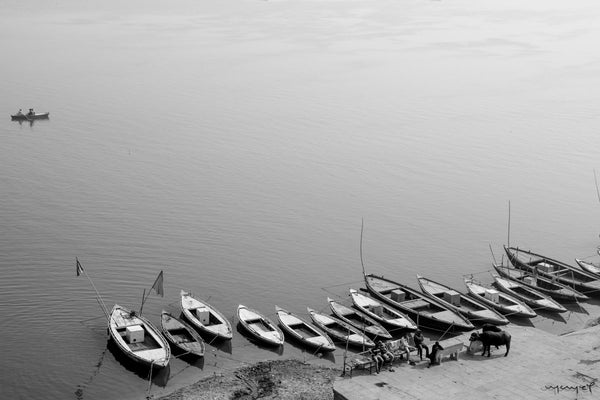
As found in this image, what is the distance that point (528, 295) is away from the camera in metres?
40.2

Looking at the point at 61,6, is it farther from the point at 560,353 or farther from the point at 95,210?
the point at 560,353

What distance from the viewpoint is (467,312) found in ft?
123

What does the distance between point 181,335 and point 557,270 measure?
22.1m

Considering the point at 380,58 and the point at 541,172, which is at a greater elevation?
the point at 380,58

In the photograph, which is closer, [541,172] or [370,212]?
[370,212]

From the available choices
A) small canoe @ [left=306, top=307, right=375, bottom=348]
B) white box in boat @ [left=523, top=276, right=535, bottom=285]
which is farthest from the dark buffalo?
white box in boat @ [left=523, top=276, right=535, bottom=285]

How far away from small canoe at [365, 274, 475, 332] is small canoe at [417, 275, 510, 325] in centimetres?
62

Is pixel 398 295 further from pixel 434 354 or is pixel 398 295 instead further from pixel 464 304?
pixel 434 354

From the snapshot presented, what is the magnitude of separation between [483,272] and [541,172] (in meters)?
23.4

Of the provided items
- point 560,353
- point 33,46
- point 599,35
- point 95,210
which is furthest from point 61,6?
point 560,353

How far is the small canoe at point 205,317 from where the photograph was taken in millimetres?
34188

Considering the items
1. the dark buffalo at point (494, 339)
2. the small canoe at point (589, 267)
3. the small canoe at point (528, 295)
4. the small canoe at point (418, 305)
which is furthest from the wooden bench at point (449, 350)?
the small canoe at point (589, 267)

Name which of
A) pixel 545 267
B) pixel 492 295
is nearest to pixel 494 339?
pixel 492 295

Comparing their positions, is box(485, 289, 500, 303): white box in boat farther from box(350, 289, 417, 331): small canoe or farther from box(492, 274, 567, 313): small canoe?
box(350, 289, 417, 331): small canoe
